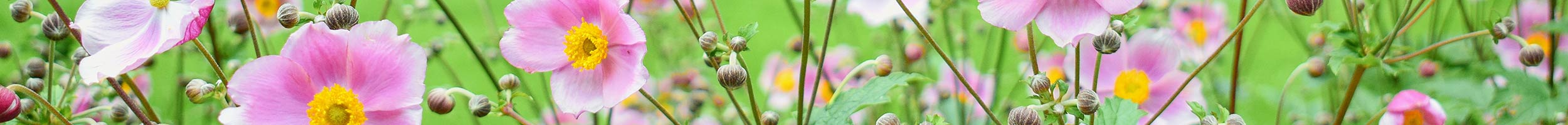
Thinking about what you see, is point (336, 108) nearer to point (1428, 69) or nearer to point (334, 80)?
point (334, 80)

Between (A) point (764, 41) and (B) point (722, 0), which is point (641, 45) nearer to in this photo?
(B) point (722, 0)

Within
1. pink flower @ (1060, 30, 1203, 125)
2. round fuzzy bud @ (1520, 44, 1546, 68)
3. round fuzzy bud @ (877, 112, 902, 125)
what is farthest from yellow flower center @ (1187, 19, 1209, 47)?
round fuzzy bud @ (877, 112, 902, 125)

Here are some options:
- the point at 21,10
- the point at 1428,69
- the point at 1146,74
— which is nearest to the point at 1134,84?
the point at 1146,74

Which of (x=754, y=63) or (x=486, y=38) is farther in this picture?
(x=754, y=63)

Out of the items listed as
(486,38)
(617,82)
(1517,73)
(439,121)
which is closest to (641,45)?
(617,82)

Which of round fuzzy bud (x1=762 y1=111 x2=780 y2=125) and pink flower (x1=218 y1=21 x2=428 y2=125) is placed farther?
round fuzzy bud (x1=762 y1=111 x2=780 y2=125)

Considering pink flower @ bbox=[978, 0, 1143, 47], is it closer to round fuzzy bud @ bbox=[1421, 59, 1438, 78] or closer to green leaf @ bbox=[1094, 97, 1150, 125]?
green leaf @ bbox=[1094, 97, 1150, 125]

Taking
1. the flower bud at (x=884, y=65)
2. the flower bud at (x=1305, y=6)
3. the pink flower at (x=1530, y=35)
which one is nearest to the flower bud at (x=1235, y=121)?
the flower bud at (x=1305, y=6)
